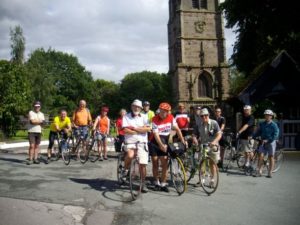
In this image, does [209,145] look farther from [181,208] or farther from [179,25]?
[179,25]

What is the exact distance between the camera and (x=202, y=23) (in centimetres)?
5541

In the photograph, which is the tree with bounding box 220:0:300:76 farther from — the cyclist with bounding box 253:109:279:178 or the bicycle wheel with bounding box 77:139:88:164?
the bicycle wheel with bounding box 77:139:88:164

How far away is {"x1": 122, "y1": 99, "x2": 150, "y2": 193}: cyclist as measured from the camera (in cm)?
779

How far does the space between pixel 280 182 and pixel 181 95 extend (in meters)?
44.6

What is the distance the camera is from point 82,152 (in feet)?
43.5

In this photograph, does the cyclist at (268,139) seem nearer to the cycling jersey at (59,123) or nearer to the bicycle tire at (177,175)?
the bicycle tire at (177,175)

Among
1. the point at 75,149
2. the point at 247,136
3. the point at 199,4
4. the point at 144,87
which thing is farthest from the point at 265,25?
the point at 144,87

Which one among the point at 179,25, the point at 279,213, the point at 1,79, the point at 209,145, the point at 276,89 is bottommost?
the point at 279,213

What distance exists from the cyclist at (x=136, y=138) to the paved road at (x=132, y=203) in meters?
0.78

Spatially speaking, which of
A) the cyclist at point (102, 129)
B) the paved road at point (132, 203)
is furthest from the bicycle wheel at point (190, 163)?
the cyclist at point (102, 129)

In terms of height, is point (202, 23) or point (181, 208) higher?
point (202, 23)

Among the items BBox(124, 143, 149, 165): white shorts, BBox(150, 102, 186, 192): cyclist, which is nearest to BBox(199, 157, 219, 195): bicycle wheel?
BBox(150, 102, 186, 192): cyclist

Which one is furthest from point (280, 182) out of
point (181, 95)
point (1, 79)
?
point (181, 95)

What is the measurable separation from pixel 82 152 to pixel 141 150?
5949 millimetres
